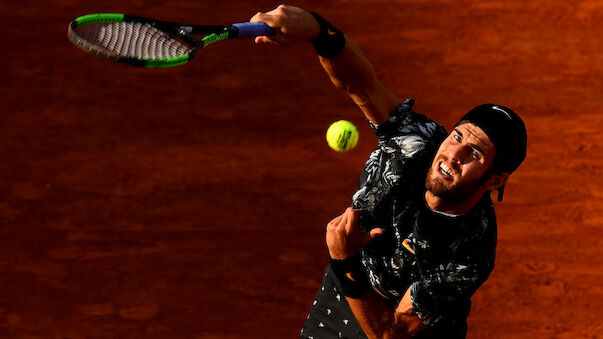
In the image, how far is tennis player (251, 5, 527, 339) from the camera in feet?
10.5

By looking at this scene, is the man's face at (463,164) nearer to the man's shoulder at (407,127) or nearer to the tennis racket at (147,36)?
the man's shoulder at (407,127)

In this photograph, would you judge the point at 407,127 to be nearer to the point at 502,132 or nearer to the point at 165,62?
the point at 502,132

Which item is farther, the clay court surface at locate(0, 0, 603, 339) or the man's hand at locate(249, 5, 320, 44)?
the clay court surface at locate(0, 0, 603, 339)

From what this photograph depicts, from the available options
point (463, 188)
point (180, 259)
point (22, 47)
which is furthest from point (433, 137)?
point (22, 47)

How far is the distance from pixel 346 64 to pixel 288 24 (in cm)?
38

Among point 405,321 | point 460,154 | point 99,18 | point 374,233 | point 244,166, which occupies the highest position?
point 99,18

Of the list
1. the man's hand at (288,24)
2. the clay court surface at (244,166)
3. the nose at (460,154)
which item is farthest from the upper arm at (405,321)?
the clay court surface at (244,166)

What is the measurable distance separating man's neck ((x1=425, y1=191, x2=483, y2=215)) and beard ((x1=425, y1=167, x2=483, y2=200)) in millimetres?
36

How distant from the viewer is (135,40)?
3510 millimetres

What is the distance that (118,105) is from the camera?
625 cm

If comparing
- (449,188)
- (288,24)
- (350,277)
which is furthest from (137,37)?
(449,188)

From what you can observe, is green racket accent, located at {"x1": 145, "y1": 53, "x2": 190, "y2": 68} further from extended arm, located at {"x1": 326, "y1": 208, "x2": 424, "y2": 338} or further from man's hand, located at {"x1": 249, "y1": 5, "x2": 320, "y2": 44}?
extended arm, located at {"x1": 326, "y1": 208, "x2": 424, "y2": 338}

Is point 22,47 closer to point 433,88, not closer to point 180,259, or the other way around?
point 180,259

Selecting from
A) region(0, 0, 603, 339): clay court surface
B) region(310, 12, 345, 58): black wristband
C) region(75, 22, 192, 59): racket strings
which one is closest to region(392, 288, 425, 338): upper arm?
region(310, 12, 345, 58): black wristband
